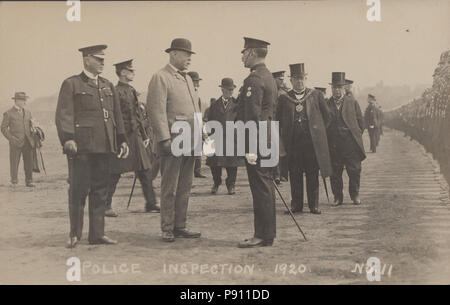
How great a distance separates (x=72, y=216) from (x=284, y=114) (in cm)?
340

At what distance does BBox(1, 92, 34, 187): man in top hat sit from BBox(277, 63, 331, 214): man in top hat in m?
5.25

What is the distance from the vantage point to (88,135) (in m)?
6.38

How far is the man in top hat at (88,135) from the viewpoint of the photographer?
6332mm

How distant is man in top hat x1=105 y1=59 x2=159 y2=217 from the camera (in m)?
8.40

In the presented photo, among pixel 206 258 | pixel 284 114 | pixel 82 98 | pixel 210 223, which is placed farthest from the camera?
pixel 284 114

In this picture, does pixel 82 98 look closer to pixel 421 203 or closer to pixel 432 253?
pixel 432 253

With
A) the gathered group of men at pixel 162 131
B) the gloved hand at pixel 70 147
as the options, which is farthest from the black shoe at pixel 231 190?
the gloved hand at pixel 70 147

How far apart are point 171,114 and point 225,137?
4922mm

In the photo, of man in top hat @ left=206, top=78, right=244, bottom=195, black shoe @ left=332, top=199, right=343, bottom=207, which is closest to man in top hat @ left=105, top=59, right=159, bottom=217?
man in top hat @ left=206, top=78, right=244, bottom=195

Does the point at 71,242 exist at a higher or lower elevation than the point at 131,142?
lower

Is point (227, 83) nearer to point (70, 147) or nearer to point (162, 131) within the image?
point (162, 131)

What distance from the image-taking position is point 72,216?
6.49m

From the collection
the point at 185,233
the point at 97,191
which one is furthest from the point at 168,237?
the point at 97,191
